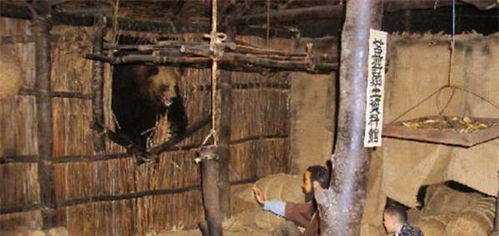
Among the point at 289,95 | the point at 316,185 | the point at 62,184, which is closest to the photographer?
the point at 316,185

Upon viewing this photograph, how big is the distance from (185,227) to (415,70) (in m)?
4.31

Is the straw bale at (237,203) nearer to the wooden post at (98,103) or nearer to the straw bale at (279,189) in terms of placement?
the straw bale at (279,189)

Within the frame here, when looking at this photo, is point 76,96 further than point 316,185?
Yes

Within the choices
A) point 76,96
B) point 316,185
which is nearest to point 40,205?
point 76,96

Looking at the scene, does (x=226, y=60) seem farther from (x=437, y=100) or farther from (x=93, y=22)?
(x=437, y=100)

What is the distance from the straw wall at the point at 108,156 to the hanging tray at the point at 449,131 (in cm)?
371

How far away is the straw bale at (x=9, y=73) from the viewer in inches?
245

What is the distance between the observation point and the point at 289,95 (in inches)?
367

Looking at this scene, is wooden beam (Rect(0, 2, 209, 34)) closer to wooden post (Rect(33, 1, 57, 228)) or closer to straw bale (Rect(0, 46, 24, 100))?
wooden post (Rect(33, 1, 57, 228))

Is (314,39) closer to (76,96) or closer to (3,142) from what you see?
(76,96)

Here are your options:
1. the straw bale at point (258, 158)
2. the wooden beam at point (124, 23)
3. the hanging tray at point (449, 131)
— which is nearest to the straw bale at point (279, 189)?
the straw bale at point (258, 158)

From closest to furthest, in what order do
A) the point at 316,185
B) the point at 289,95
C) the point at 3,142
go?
the point at 316,185
the point at 3,142
the point at 289,95

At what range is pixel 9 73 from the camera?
6.26m

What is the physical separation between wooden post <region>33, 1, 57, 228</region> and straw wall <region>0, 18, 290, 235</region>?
0.40 ft
